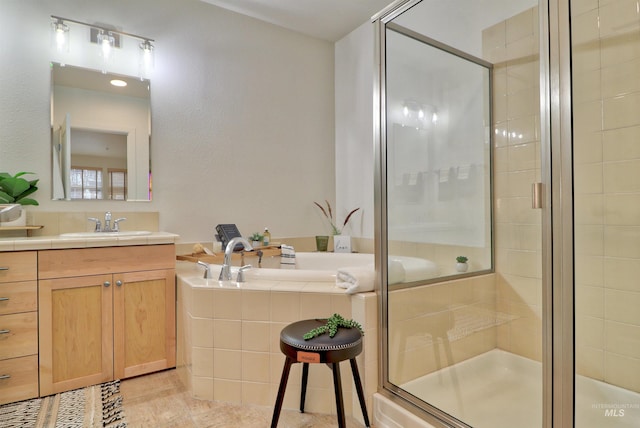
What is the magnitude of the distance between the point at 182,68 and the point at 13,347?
220 cm

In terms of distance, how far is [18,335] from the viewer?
2004mm

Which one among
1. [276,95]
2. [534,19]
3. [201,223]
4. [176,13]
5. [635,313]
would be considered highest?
[176,13]

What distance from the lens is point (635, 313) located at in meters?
1.46

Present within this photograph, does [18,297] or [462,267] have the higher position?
[462,267]

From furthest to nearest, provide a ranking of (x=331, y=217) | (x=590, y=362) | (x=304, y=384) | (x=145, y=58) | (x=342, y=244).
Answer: (x=331, y=217)
(x=342, y=244)
(x=145, y=58)
(x=304, y=384)
(x=590, y=362)

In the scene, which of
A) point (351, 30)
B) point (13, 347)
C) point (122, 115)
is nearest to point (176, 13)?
point (122, 115)

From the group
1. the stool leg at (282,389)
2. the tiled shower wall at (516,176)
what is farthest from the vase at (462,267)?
the stool leg at (282,389)

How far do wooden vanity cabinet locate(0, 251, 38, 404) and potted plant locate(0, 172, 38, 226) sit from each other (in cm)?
42

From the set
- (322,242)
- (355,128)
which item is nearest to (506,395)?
(322,242)

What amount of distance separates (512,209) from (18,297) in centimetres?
258

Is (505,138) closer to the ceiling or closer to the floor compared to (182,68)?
closer to the floor

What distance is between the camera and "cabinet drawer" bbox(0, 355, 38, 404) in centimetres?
197

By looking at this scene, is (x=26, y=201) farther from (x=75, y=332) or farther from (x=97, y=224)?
(x=75, y=332)

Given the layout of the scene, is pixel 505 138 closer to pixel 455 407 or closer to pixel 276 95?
pixel 455 407
